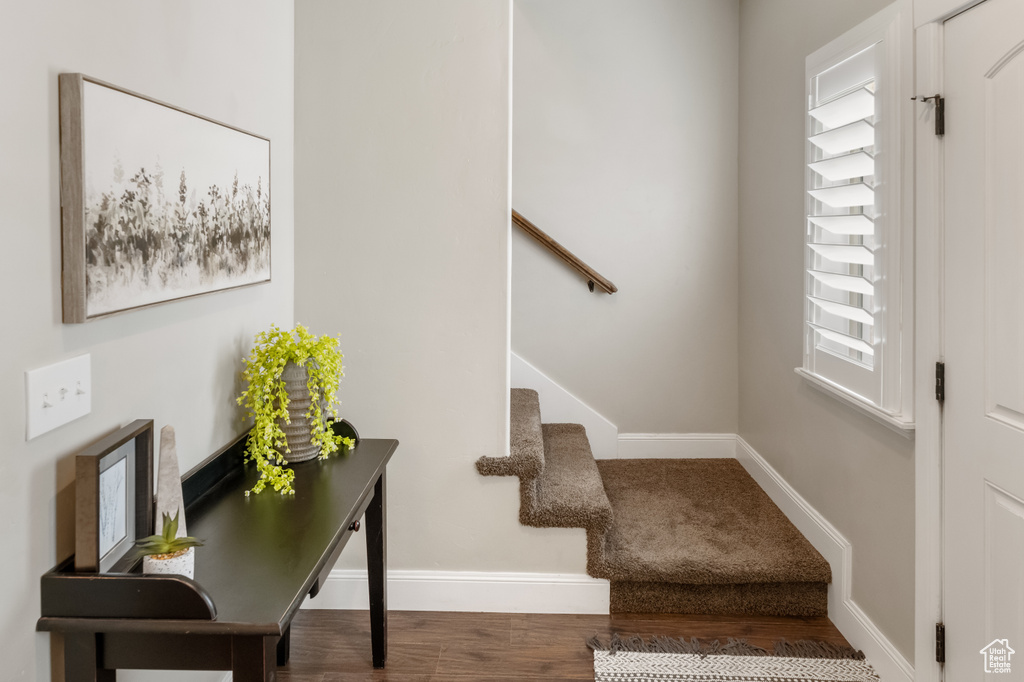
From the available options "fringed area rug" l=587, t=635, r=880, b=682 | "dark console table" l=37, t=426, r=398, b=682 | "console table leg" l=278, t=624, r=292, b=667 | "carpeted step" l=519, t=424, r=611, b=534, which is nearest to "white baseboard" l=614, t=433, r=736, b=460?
"carpeted step" l=519, t=424, r=611, b=534

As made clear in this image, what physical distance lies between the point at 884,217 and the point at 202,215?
1.88 meters

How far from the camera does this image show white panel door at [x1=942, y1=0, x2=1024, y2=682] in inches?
67.7

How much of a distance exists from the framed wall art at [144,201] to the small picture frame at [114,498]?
24 cm

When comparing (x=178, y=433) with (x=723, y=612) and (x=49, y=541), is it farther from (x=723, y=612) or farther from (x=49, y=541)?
(x=723, y=612)

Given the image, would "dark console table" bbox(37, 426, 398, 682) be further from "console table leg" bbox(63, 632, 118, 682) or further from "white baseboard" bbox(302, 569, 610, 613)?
"white baseboard" bbox(302, 569, 610, 613)

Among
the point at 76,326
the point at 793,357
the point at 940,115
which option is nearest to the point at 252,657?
the point at 76,326

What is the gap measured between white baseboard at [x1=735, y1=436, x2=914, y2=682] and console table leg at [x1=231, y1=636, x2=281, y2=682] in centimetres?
178

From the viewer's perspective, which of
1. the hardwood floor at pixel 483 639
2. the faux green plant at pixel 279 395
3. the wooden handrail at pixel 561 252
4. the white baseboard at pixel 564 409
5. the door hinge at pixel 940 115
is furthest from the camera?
the white baseboard at pixel 564 409

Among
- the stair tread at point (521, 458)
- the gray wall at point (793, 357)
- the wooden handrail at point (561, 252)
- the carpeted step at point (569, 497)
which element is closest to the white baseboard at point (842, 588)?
the gray wall at point (793, 357)

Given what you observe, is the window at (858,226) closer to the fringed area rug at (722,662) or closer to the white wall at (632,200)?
the fringed area rug at (722,662)

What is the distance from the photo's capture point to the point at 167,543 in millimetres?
1398

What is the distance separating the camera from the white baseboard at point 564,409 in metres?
4.05

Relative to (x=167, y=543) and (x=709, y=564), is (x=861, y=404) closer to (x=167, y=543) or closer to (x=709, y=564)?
(x=709, y=564)

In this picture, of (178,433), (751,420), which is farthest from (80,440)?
(751,420)
